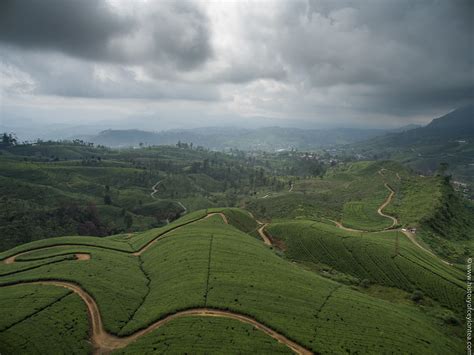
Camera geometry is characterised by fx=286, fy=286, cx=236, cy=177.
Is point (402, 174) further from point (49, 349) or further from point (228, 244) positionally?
point (49, 349)

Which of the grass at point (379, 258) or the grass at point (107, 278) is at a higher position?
the grass at point (107, 278)

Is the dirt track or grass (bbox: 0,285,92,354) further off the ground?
grass (bbox: 0,285,92,354)

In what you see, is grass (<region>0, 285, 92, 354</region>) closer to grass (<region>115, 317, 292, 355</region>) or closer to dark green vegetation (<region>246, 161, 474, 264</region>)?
grass (<region>115, 317, 292, 355</region>)

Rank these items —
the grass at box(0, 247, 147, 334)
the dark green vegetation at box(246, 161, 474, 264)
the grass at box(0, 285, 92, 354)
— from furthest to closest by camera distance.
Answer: the dark green vegetation at box(246, 161, 474, 264) < the grass at box(0, 247, 147, 334) < the grass at box(0, 285, 92, 354)

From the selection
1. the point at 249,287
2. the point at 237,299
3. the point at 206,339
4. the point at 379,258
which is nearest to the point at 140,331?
the point at 206,339

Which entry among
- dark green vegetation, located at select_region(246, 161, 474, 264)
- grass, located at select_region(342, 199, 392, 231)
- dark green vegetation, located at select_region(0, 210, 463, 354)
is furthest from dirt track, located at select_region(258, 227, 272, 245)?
grass, located at select_region(342, 199, 392, 231)

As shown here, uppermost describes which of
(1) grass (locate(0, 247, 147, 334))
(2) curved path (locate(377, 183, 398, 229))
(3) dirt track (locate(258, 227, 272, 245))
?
(1) grass (locate(0, 247, 147, 334))

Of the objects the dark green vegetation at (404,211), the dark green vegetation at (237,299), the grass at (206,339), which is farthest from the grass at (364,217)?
the grass at (206,339)

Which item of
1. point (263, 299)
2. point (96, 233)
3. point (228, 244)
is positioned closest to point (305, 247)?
point (228, 244)

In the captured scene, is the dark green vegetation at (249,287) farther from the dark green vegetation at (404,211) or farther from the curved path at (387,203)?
the curved path at (387,203)

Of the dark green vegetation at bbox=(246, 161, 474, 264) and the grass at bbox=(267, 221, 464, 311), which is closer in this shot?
the grass at bbox=(267, 221, 464, 311)
